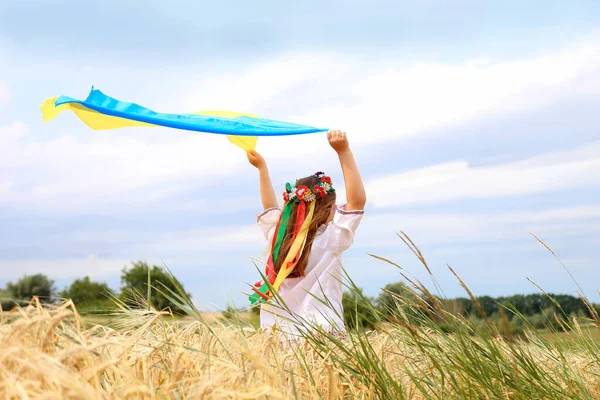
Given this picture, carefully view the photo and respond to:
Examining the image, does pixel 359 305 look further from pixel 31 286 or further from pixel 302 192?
pixel 31 286

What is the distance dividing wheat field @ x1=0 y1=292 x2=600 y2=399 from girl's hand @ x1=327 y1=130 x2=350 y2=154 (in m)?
1.63

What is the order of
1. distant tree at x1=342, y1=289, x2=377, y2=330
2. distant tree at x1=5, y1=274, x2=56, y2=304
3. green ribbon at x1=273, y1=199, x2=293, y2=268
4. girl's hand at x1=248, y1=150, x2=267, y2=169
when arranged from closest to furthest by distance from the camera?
distant tree at x1=342, y1=289, x2=377, y2=330 < green ribbon at x1=273, y1=199, x2=293, y2=268 < girl's hand at x1=248, y1=150, x2=267, y2=169 < distant tree at x1=5, y1=274, x2=56, y2=304

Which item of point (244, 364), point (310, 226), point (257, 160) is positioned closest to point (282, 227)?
point (310, 226)

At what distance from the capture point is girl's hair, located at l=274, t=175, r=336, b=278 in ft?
14.1

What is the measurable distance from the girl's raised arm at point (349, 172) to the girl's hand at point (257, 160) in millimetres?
1151

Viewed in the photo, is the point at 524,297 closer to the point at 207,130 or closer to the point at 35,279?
the point at 207,130

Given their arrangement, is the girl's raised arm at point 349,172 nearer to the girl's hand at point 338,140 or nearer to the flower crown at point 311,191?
the girl's hand at point 338,140

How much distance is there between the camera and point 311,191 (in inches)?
178

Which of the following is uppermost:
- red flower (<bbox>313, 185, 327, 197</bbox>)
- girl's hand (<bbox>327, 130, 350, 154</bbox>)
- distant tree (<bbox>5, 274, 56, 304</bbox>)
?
girl's hand (<bbox>327, 130, 350, 154</bbox>)

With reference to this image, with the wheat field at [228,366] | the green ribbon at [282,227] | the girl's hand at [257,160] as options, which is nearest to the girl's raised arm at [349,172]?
the green ribbon at [282,227]

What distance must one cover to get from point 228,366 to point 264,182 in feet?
10.7

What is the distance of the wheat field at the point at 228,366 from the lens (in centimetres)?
167

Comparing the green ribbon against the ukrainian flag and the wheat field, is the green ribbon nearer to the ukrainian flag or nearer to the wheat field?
the ukrainian flag

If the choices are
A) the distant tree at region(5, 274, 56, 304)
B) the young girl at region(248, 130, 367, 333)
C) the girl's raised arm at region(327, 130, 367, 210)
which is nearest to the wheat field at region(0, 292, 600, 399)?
the young girl at region(248, 130, 367, 333)
